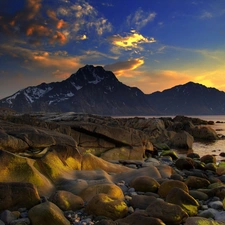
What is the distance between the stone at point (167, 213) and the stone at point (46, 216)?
1972mm

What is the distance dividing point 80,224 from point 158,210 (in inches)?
70.9

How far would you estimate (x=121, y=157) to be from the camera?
1927 centimetres

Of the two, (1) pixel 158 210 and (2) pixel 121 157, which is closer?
(1) pixel 158 210

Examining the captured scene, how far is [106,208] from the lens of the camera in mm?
6645

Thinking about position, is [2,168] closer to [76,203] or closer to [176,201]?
[76,203]

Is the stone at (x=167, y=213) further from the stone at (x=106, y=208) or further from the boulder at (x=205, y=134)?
the boulder at (x=205, y=134)

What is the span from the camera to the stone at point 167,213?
6477mm

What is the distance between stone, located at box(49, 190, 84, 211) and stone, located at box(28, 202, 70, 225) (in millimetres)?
763

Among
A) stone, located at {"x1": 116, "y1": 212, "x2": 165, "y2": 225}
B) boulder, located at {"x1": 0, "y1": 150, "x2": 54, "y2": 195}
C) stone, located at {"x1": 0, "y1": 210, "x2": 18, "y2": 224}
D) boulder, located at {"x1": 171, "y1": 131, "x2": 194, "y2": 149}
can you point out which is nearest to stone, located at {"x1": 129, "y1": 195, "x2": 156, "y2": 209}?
stone, located at {"x1": 116, "y1": 212, "x2": 165, "y2": 225}

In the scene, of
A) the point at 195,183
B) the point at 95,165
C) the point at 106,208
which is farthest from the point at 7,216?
the point at 195,183

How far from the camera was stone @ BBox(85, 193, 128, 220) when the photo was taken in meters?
6.60

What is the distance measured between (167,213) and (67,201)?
240 centimetres

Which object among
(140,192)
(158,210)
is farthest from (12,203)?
(140,192)

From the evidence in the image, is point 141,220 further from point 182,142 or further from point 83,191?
point 182,142
